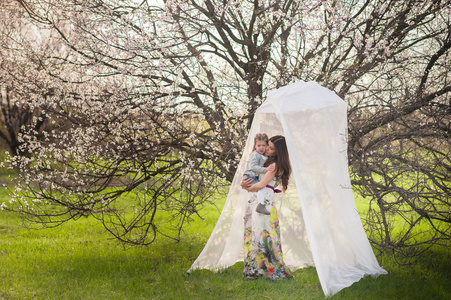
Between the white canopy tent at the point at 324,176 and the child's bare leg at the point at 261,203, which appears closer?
the white canopy tent at the point at 324,176

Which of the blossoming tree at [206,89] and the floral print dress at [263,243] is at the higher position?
the blossoming tree at [206,89]

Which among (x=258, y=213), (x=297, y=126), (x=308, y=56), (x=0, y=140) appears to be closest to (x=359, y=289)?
(x=258, y=213)

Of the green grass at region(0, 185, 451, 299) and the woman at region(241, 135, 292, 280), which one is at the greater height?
the woman at region(241, 135, 292, 280)

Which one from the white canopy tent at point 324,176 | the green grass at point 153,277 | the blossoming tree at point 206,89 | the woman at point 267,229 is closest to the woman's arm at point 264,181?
the woman at point 267,229

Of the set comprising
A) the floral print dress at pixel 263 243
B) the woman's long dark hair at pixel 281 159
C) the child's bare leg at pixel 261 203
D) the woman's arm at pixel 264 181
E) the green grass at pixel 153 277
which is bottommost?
the green grass at pixel 153 277

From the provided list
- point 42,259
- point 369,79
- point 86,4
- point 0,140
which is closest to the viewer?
point 86,4

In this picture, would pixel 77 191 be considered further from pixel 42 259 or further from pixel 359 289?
pixel 359 289

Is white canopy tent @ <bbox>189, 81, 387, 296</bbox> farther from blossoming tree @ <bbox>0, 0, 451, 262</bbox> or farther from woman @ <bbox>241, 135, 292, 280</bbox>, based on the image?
blossoming tree @ <bbox>0, 0, 451, 262</bbox>

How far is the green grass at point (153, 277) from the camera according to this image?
4.35 meters

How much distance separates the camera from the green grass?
4348 mm

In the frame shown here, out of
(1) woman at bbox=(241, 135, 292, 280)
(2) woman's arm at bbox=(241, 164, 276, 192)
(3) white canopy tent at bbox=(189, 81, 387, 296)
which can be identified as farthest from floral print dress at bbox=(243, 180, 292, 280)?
(3) white canopy tent at bbox=(189, 81, 387, 296)

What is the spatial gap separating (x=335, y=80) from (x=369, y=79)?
231 centimetres

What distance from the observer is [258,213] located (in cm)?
451

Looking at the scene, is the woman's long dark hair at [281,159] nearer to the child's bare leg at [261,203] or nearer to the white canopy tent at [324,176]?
the white canopy tent at [324,176]
